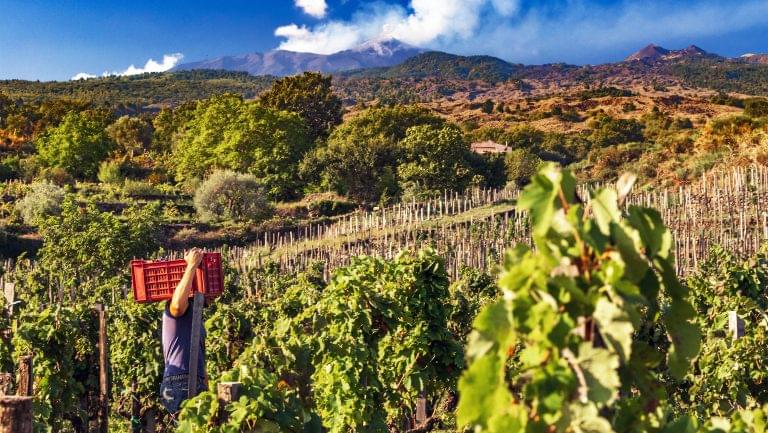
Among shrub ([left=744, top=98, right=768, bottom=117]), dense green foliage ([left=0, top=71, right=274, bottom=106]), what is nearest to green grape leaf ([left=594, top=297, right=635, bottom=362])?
shrub ([left=744, top=98, right=768, bottom=117])

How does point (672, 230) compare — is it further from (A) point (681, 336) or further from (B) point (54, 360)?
(A) point (681, 336)

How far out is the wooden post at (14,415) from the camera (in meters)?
3.08

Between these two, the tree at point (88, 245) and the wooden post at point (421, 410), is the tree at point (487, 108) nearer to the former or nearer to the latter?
the tree at point (88, 245)

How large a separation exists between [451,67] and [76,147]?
4828 inches

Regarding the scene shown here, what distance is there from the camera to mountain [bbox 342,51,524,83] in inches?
5886

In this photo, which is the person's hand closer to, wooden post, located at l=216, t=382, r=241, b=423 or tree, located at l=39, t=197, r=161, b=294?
wooden post, located at l=216, t=382, r=241, b=423

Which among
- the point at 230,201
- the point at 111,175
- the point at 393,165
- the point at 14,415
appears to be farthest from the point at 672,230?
the point at 111,175

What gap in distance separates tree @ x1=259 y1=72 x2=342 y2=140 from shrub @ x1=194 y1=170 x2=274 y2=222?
18.7 metres

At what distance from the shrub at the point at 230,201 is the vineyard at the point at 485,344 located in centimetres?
1476

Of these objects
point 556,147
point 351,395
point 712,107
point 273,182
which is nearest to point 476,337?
point 351,395

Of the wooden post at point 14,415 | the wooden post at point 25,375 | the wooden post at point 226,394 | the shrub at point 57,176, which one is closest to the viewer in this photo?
the wooden post at point 14,415

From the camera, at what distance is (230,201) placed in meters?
32.6

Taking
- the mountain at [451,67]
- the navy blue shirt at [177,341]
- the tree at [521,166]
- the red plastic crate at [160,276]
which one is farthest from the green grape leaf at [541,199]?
the mountain at [451,67]

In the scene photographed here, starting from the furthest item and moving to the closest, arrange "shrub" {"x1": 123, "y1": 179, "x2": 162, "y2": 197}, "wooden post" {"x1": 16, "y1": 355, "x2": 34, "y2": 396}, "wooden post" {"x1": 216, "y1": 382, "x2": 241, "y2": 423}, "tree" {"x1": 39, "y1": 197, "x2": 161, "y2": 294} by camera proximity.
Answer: "shrub" {"x1": 123, "y1": 179, "x2": 162, "y2": 197}
"tree" {"x1": 39, "y1": 197, "x2": 161, "y2": 294}
"wooden post" {"x1": 16, "y1": 355, "x2": 34, "y2": 396}
"wooden post" {"x1": 216, "y1": 382, "x2": 241, "y2": 423}
